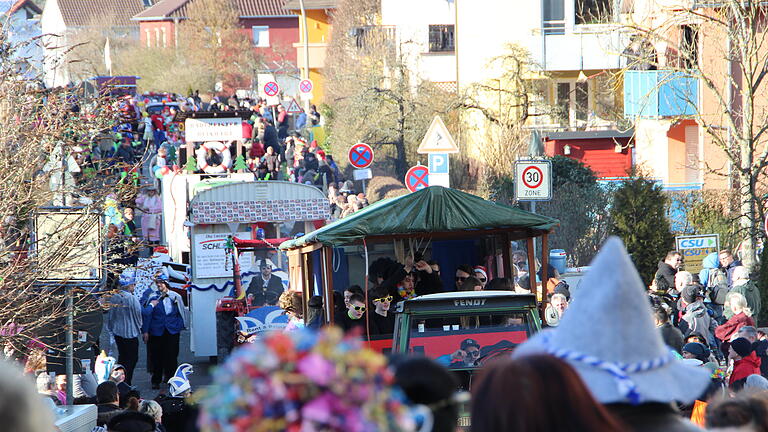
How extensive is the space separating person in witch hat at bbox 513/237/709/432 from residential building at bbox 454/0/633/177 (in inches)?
1357

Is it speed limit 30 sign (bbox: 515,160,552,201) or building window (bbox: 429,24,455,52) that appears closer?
speed limit 30 sign (bbox: 515,160,552,201)

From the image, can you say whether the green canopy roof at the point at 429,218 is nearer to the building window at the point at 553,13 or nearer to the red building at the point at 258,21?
the building window at the point at 553,13

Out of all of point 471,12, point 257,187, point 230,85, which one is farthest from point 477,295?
point 230,85

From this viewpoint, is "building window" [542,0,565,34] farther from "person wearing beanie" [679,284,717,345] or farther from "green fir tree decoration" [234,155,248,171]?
"person wearing beanie" [679,284,717,345]

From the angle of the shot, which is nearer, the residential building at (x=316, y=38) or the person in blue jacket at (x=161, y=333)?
the person in blue jacket at (x=161, y=333)

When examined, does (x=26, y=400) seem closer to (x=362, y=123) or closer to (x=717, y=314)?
(x=717, y=314)

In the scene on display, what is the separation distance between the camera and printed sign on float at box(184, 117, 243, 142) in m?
28.3

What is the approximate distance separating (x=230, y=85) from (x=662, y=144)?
43.4 metres

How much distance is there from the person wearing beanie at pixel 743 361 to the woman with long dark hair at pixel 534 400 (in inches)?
293

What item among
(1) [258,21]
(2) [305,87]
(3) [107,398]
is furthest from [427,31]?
(1) [258,21]

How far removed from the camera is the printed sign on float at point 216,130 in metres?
28.3

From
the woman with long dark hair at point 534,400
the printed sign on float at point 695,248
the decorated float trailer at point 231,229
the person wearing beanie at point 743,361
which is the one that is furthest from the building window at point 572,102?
the woman with long dark hair at point 534,400

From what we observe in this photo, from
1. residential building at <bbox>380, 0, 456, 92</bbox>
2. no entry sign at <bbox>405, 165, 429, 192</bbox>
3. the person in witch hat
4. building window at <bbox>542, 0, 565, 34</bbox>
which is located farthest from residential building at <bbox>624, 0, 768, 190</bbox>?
the person in witch hat

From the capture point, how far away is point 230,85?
249ft
